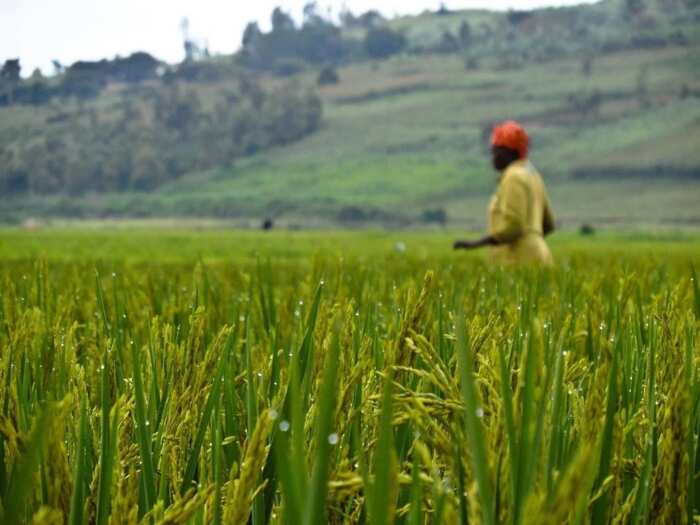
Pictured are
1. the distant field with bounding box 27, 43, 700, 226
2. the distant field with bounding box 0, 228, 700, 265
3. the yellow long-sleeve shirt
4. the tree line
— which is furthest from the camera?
the tree line

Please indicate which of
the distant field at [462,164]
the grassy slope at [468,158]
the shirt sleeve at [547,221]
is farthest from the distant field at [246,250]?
the grassy slope at [468,158]

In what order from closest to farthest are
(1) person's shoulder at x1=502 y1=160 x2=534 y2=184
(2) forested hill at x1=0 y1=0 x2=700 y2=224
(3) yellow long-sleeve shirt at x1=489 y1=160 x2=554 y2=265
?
(1) person's shoulder at x1=502 y1=160 x2=534 y2=184
(3) yellow long-sleeve shirt at x1=489 y1=160 x2=554 y2=265
(2) forested hill at x1=0 y1=0 x2=700 y2=224

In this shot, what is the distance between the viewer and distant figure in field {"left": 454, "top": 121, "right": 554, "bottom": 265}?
9430mm

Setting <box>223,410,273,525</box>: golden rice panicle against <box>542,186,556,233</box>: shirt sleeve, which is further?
<box>542,186,556,233</box>: shirt sleeve

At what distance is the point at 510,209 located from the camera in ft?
31.1

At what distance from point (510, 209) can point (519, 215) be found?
4.0 inches

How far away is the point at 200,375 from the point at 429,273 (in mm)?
350

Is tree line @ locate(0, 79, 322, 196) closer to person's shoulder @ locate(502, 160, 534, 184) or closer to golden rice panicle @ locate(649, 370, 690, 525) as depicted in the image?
person's shoulder @ locate(502, 160, 534, 184)

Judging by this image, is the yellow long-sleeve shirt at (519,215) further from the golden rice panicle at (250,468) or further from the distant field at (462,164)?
the distant field at (462,164)

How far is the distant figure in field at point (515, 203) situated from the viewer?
30.9 feet

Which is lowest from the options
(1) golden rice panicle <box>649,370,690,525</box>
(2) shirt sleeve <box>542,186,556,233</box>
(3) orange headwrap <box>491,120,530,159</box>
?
(2) shirt sleeve <box>542,186,556,233</box>

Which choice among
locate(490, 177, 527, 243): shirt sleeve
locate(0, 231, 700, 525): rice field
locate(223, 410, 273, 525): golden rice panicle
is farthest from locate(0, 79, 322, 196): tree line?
locate(223, 410, 273, 525): golden rice panicle

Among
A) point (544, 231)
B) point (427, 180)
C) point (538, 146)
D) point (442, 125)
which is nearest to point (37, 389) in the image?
point (544, 231)

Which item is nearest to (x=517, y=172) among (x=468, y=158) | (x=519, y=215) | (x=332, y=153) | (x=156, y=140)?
(x=519, y=215)
